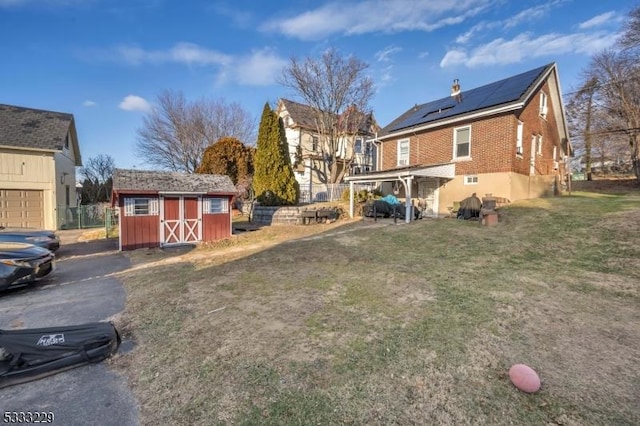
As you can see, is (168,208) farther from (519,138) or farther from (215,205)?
(519,138)

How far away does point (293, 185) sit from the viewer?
1738 centimetres

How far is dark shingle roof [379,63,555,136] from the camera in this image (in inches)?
520

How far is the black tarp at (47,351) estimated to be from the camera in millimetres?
3201

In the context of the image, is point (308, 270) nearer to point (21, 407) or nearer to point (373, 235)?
point (373, 235)

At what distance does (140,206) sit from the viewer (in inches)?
460

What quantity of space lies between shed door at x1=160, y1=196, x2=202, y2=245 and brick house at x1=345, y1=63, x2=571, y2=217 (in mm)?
7865

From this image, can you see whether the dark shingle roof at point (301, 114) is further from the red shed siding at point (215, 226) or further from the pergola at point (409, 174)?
the red shed siding at point (215, 226)

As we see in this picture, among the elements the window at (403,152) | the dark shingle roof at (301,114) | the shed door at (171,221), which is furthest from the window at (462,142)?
the dark shingle roof at (301,114)

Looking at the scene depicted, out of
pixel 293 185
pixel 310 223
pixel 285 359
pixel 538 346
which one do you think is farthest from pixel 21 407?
pixel 293 185

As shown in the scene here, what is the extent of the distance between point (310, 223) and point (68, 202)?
17865mm

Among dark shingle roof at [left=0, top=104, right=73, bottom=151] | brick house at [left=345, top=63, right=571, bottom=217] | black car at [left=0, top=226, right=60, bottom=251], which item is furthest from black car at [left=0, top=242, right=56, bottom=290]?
dark shingle roof at [left=0, top=104, right=73, bottom=151]

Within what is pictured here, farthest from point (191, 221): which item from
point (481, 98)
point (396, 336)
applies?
point (481, 98)

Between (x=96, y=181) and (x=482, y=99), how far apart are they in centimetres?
3750

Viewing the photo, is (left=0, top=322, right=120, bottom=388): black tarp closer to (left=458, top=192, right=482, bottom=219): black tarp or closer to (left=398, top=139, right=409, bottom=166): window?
(left=458, top=192, right=482, bottom=219): black tarp
